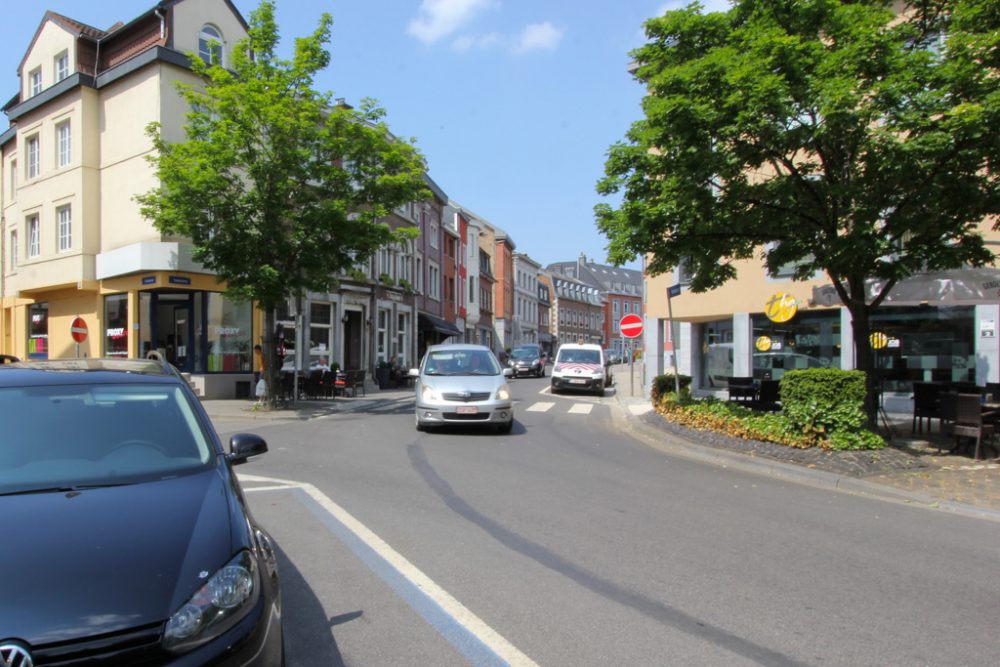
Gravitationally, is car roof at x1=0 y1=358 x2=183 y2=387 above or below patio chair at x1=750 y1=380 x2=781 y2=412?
above

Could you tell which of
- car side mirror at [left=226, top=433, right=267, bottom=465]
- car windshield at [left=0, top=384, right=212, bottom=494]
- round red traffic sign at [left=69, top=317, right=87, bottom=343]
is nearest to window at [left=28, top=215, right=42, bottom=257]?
round red traffic sign at [left=69, top=317, right=87, bottom=343]

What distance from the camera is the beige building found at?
21.3 m

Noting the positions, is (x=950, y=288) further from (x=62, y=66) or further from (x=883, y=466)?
(x=62, y=66)

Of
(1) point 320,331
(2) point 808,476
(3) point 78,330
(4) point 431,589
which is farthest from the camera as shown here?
(1) point 320,331

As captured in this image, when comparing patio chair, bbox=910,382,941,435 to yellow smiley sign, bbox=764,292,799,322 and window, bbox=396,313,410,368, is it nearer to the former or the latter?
yellow smiley sign, bbox=764,292,799,322

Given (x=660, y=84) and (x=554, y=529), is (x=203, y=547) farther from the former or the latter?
(x=660, y=84)

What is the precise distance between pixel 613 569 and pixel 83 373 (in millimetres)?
3580

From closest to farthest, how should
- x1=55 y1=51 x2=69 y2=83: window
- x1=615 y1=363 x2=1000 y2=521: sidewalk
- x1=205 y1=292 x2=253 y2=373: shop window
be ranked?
x1=615 y1=363 x2=1000 y2=521: sidewalk → x1=205 y1=292 x2=253 y2=373: shop window → x1=55 y1=51 x2=69 y2=83: window

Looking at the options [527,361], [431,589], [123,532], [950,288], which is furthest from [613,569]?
[527,361]

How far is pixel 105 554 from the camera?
2.57 metres

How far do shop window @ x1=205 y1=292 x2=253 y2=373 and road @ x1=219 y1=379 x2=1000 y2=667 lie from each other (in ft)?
46.5

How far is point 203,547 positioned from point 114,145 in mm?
23945

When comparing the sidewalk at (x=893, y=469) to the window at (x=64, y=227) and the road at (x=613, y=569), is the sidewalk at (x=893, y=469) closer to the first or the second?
the road at (x=613, y=569)

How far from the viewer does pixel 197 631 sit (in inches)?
95.4
